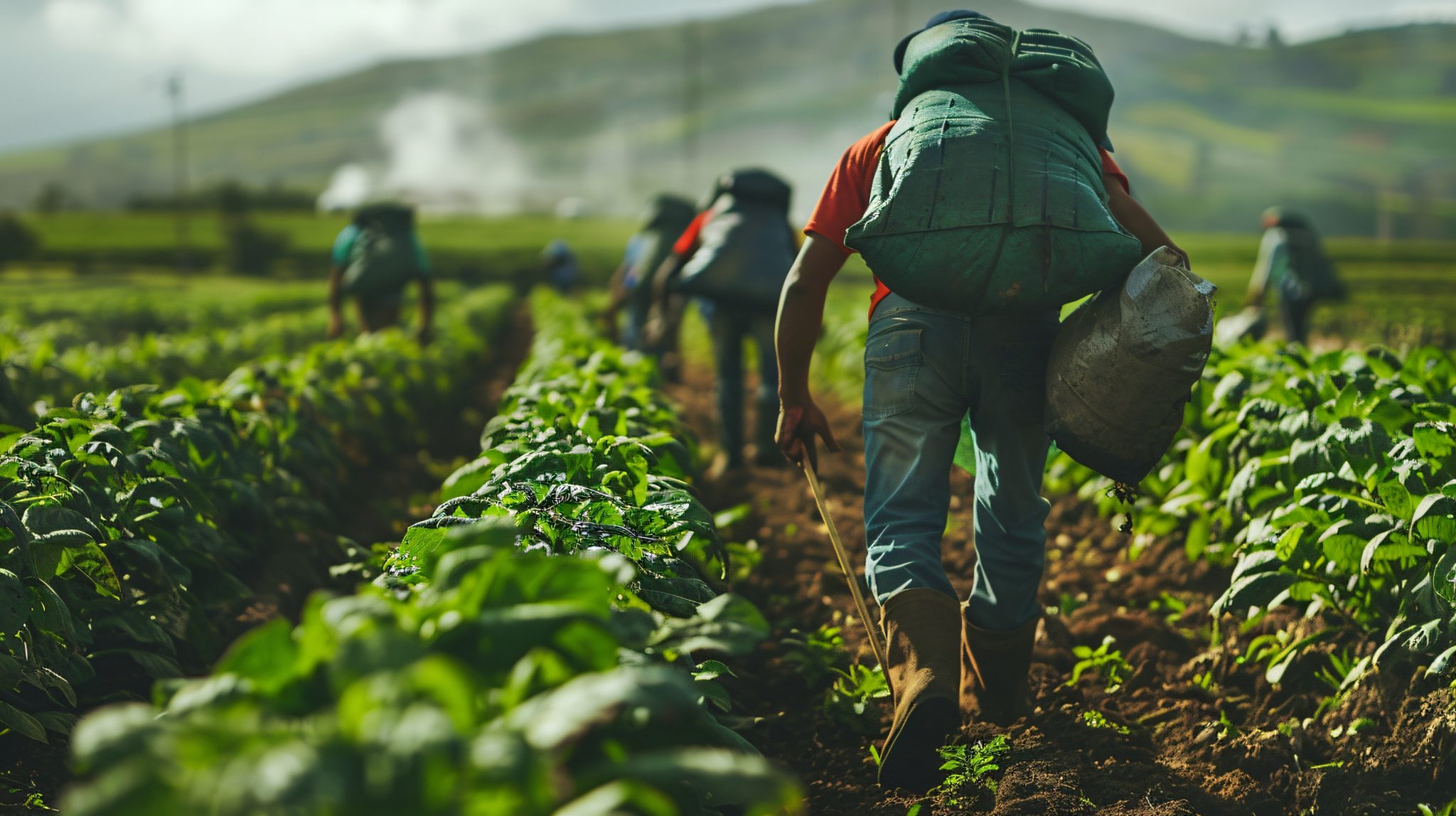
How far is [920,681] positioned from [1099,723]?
77 centimetres

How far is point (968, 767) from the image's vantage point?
2766 millimetres

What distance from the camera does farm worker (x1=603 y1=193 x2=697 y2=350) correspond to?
35.1 ft

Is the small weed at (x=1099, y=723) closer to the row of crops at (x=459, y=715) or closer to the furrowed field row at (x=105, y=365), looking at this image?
the row of crops at (x=459, y=715)

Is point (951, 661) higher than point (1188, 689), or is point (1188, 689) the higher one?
point (951, 661)

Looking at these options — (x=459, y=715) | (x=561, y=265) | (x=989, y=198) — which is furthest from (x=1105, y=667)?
(x=561, y=265)

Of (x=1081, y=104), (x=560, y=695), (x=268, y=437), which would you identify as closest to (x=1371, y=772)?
(x=1081, y=104)

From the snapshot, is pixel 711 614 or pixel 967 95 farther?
pixel 967 95

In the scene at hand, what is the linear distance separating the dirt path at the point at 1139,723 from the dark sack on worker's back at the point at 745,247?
6.88 ft

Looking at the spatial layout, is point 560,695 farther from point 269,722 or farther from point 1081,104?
point 1081,104

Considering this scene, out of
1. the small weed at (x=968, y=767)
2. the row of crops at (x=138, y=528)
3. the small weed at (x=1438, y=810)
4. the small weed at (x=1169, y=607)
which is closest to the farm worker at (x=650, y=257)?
the row of crops at (x=138, y=528)

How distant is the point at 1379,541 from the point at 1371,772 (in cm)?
57

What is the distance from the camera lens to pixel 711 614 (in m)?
1.73

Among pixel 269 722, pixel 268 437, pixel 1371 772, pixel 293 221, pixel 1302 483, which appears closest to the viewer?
pixel 269 722

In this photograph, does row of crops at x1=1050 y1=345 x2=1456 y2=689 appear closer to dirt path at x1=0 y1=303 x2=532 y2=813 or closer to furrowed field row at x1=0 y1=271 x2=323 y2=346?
dirt path at x1=0 y1=303 x2=532 y2=813
